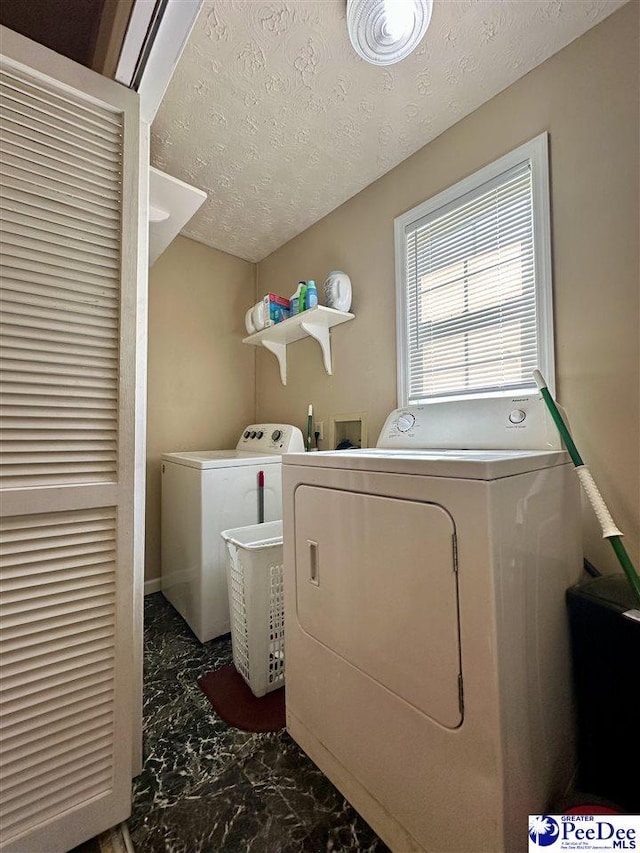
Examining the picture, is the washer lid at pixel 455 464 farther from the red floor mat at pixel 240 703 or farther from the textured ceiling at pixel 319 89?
the textured ceiling at pixel 319 89

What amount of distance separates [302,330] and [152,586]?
6.65 ft

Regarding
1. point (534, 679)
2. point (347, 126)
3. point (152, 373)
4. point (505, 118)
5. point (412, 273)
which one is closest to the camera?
point (534, 679)

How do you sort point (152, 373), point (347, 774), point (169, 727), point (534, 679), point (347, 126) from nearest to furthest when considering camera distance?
point (534, 679), point (347, 774), point (169, 727), point (347, 126), point (152, 373)

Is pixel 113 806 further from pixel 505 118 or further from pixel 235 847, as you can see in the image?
pixel 505 118

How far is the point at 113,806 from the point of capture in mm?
1001

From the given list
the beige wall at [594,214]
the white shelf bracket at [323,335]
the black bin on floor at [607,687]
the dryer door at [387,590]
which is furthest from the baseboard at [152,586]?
the beige wall at [594,214]

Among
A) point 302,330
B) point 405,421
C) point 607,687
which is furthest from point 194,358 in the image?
point 607,687

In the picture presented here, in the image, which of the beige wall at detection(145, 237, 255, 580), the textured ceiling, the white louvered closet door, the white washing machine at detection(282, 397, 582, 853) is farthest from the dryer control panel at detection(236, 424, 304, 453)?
the textured ceiling

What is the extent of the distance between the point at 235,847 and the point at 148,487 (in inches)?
77.3

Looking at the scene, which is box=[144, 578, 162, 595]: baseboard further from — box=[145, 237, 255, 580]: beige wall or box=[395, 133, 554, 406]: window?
box=[395, 133, 554, 406]: window

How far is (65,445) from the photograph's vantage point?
97 centimetres

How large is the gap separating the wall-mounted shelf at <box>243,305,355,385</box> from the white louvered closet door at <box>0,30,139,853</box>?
1163 millimetres

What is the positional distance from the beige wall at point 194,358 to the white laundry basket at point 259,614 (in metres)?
1.22

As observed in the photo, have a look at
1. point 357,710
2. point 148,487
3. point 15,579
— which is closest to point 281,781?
point 357,710
